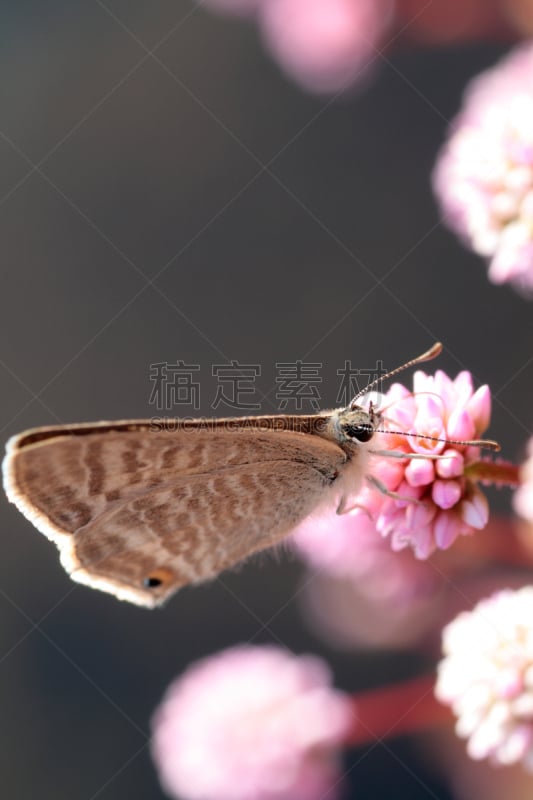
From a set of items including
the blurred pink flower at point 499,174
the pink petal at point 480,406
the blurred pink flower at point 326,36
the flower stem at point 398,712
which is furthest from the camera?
the blurred pink flower at point 326,36

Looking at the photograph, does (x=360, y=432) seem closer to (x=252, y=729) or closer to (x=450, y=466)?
(x=450, y=466)

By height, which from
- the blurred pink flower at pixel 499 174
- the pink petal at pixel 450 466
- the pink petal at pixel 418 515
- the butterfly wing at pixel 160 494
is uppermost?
the blurred pink flower at pixel 499 174

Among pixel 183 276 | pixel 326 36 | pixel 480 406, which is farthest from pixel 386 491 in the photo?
pixel 326 36

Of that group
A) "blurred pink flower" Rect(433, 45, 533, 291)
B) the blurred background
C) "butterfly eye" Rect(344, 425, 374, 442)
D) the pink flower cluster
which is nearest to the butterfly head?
"butterfly eye" Rect(344, 425, 374, 442)

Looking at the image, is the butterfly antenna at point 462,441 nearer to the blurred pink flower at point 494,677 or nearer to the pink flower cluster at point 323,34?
the blurred pink flower at point 494,677

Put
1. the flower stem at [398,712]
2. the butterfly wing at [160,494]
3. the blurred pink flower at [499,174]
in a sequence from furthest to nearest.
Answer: the flower stem at [398,712], the blurred pink flower at [499,174], the butterfly wing at [160,494]

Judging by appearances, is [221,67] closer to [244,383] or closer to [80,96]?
[80,96]

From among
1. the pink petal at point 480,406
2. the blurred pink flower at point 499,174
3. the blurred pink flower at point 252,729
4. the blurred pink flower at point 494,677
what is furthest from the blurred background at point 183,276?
the pink petal at point 480,406

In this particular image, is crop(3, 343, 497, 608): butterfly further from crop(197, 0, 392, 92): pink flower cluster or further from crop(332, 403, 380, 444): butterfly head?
crop(197, 0, 392, 92): pink flower cluster
